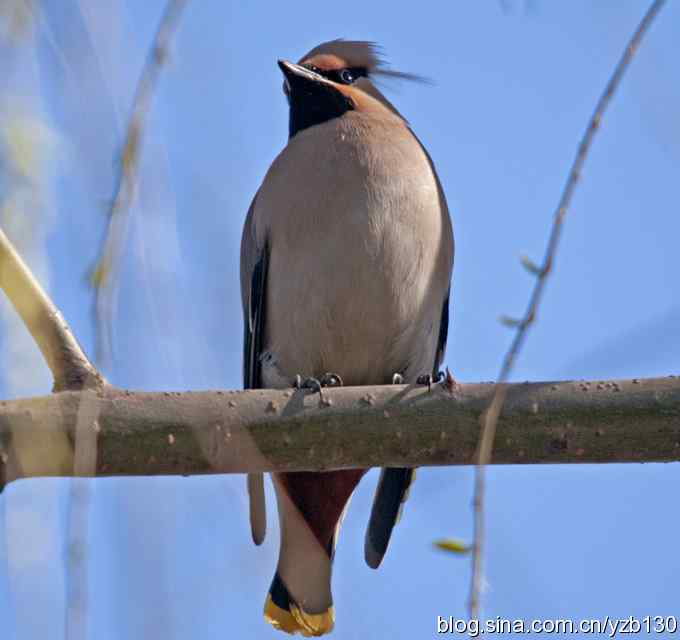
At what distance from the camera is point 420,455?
3361mm

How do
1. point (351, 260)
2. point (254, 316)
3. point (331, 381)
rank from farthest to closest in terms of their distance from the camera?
point (254, 316) → point (351, 260) → point (331, 381)

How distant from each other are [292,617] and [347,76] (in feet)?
8.19

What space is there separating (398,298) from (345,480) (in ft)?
2.41

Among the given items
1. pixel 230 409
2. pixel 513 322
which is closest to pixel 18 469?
pixel 230 409

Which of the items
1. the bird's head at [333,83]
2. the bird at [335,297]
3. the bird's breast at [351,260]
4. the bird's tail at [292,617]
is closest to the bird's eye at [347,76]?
the bird's head at [333,83]

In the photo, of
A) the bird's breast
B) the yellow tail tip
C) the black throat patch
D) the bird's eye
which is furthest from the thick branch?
the bird's eye

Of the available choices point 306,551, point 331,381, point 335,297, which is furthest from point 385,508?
point 335,297

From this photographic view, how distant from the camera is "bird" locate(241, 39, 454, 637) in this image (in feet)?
15.5

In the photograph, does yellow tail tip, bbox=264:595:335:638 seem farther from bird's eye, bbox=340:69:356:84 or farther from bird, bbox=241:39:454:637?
bird's eye, bbox=340:69:356:84

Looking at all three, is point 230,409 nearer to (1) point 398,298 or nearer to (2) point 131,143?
(2) point 131,143

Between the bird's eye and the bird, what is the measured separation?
59 cm

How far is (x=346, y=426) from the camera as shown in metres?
3.35

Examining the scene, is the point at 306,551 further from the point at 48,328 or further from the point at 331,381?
the point at 48,328

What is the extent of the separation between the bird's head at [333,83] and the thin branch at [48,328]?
239cm
